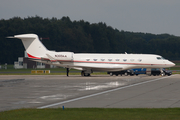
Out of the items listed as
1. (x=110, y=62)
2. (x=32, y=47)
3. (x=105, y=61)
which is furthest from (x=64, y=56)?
(x=110, y=62)

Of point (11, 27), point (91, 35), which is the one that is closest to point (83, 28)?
point (91, 35)

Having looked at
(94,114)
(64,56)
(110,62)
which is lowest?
(94,114)

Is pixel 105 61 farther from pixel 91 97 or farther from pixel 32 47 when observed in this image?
pixel 91 97

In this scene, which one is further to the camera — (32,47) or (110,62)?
(32,47)

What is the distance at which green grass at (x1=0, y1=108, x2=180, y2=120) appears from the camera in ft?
42.5

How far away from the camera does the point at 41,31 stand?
14412 cm

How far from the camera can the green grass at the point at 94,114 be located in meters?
13.0

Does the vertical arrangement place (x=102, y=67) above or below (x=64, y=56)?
below

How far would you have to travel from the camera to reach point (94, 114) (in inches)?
545

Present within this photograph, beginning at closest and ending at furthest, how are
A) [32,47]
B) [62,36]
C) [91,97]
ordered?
[91,97]
[32,47]
[62,36]

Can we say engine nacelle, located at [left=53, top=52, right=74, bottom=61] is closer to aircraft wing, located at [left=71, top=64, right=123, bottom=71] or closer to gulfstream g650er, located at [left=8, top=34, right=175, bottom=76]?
gulfstream g650er, located at [left=8, top=34, right=175, bottom=76]

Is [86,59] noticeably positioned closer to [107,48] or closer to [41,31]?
[41,31]

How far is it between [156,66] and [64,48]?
9839 centimetres

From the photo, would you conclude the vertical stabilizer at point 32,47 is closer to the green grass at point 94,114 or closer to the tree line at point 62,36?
the green grass at point 94,114
